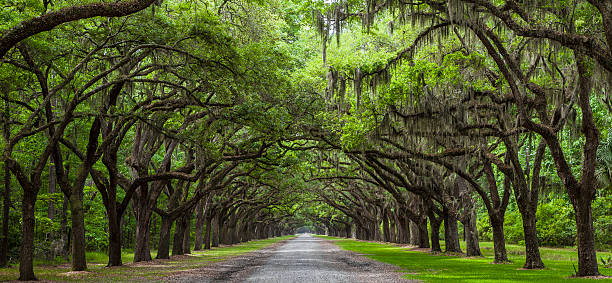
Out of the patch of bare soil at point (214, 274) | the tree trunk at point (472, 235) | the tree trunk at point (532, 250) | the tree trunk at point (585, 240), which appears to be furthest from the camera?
the tree trunk at point (472, 235)

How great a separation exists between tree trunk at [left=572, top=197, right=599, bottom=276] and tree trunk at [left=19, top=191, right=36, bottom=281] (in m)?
16.4

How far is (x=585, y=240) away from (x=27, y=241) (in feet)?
55.1

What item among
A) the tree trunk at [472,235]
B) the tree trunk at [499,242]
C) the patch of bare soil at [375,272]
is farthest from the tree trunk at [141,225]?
the tree trunk at [472,235]

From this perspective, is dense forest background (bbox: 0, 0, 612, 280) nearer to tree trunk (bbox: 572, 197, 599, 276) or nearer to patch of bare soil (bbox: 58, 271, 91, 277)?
tree trunk (bbox: 572, 197, 599, 276)

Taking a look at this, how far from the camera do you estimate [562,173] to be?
13.5 m

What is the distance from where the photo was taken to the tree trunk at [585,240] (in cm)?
1307

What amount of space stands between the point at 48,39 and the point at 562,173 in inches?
656

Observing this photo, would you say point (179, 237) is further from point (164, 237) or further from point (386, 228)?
point (386, 228)

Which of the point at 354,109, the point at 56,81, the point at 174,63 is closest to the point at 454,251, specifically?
the point at 354,109

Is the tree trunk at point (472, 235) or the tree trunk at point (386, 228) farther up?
the tree trunk at point (472, 235)

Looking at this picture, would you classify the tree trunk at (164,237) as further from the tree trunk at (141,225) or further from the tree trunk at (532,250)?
the tree trunk at (532,250)

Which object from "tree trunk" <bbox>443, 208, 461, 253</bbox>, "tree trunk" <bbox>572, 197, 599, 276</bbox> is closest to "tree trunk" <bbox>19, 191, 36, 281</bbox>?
"tree trunk" <bbox>572, 197, 599, 276</bbox>

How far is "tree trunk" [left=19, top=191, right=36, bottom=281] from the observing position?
13891mm

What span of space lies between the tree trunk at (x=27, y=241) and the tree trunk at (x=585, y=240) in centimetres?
1637
